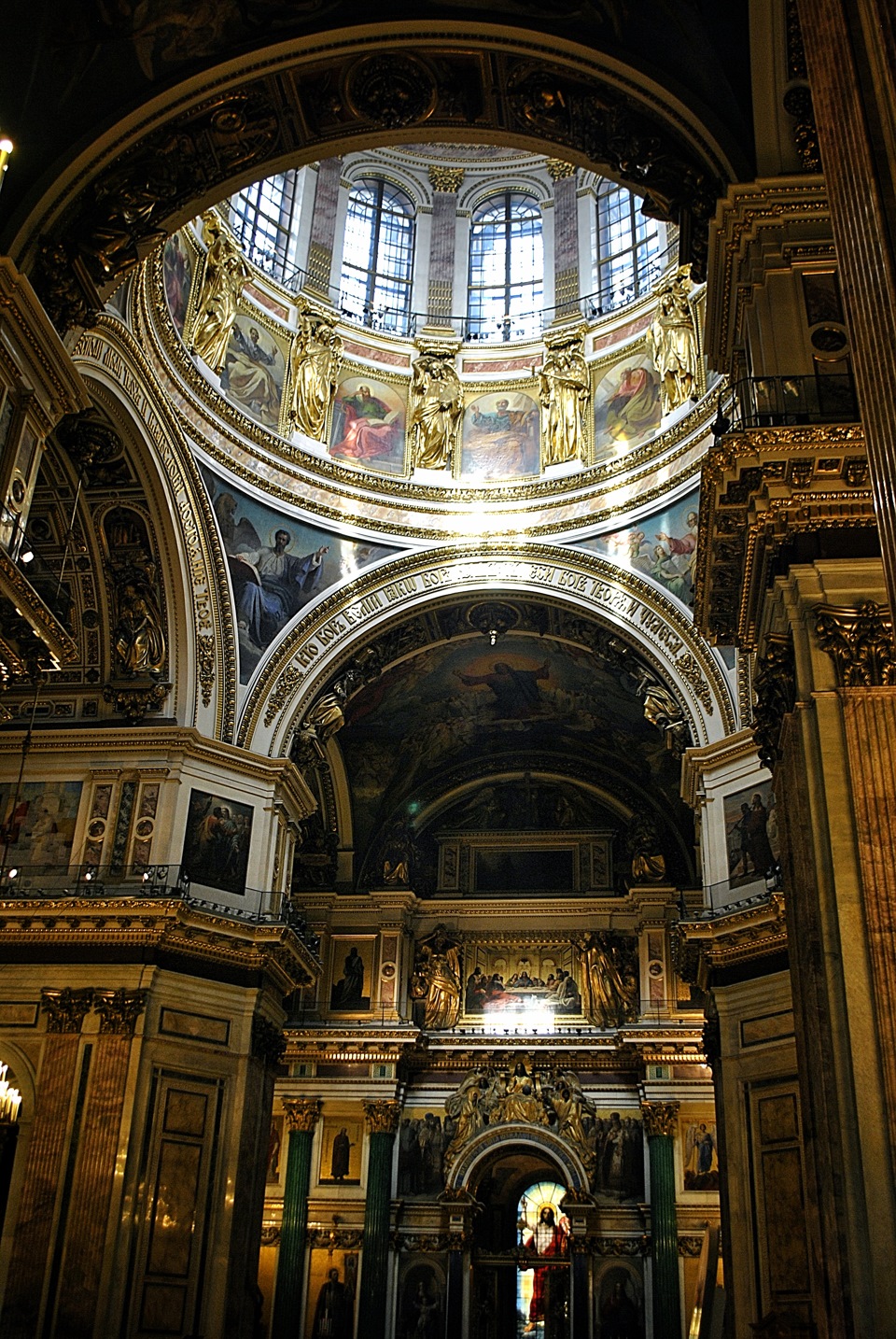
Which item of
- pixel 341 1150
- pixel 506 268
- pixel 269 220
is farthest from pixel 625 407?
pixel 341 1150

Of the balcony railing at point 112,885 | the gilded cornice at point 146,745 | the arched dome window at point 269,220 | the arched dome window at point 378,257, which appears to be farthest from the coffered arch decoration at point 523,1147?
the arched dome window at point 269,220

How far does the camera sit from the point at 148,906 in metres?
17.5

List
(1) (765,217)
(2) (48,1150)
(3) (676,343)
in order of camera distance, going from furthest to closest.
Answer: (3) (676,343)
(2) (48,1150)
(1) (765,217)

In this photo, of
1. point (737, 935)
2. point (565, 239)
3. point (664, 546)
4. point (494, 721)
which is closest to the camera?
point (737, 935)

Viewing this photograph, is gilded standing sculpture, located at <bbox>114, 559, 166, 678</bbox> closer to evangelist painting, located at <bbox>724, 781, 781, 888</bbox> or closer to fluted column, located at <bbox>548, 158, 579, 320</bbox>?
evangelist painting, located at <bbox>724, 781, 781, 888</bbox>

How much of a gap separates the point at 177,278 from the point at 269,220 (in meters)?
4.12

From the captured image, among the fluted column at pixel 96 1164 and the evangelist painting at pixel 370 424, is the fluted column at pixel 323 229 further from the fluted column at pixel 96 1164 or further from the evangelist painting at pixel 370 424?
the fluted column at pixel 96 1164

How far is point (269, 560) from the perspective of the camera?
21.0m

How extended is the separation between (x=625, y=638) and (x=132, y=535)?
7841 mm

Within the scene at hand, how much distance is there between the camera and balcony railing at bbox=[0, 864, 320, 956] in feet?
58.4

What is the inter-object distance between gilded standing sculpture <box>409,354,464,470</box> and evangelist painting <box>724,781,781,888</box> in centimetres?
844

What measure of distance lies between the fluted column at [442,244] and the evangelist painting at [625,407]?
12.4 ft

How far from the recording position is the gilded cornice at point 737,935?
16672 mm

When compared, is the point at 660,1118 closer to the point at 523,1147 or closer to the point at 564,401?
the point at 523,1147
